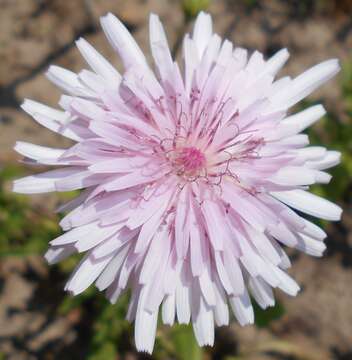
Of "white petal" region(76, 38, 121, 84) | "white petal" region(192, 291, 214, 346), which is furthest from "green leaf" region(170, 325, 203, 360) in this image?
"white petal" region(76, 38, 121, 84)

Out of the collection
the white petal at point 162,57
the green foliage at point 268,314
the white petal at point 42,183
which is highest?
the white petal at point 162,57

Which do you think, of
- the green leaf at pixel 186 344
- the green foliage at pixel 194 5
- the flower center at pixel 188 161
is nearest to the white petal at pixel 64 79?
the flower center at pixel 188 161

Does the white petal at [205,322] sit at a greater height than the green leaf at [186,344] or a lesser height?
greater

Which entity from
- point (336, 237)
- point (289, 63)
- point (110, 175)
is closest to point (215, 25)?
point (289, 63)

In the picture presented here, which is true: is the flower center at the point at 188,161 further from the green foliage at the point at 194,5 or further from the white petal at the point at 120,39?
the green foliage at the point at 194,5

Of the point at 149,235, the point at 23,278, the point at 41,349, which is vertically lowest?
the point at 41,349

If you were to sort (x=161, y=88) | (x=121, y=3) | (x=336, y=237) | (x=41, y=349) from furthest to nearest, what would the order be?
(x=121, y=3)
(x=336, y=237)
(x=41, y=349)
(x=161, y=88)

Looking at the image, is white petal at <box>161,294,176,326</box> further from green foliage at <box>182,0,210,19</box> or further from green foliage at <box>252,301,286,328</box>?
green foliage at <box>182,0,210,19</box>

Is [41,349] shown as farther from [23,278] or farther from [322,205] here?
[322,205]
